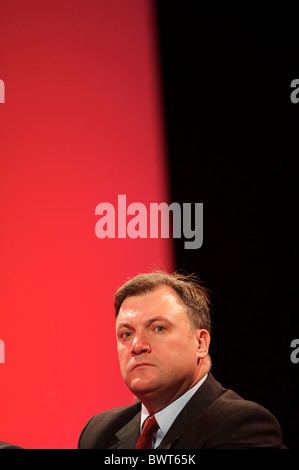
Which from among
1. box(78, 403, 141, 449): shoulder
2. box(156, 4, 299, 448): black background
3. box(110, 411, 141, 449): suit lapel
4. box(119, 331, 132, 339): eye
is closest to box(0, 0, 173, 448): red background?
box(156, 4, 299, 448): black background

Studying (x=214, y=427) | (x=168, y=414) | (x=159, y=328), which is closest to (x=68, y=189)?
(x=159, y=328)

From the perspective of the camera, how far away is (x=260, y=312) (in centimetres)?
290

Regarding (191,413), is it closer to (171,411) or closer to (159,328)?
(171,411)

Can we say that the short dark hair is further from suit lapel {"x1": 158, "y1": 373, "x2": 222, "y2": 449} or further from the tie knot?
the tie knot

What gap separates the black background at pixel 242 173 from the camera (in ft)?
9.45

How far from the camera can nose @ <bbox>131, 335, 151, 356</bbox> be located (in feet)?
7.72

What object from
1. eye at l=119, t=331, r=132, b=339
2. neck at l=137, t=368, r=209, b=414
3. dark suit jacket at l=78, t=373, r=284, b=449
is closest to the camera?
dark suit jacket at l=78, t=373, r=284, b=449

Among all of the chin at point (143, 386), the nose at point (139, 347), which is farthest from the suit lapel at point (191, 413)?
the nose at point (139, 347)

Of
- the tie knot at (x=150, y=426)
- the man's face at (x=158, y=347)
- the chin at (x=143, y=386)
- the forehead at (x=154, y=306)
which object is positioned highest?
the forehead at (x=154, y=306)

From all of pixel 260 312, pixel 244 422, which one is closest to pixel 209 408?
pixel 244 422

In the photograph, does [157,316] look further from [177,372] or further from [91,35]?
[91,35]

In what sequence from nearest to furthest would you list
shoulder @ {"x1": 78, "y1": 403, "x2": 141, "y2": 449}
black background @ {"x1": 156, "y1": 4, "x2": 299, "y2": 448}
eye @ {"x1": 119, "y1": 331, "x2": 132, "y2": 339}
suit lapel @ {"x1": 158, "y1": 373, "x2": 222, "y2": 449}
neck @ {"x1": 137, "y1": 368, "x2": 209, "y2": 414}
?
suit lapel @ {"x1": 158, "y1": 373, "x2": 222, "y2": 449} < neck @ {"x1": 137, "y1": 368, "x2": 209, "y2": 414} < eye @ {"x1": 119, "y1": 331, "x2": 132, "y2": 339} < shoulder @ {"x1": 78, "y1": 403, "x2": 141, "y2": 449} < black background @ {"x1": 156, "y1": 4, "x2": 299, "y2": 448}

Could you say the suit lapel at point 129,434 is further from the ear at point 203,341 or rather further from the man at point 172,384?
the ear at point 203,341

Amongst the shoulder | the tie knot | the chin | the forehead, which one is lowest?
the shoulder
